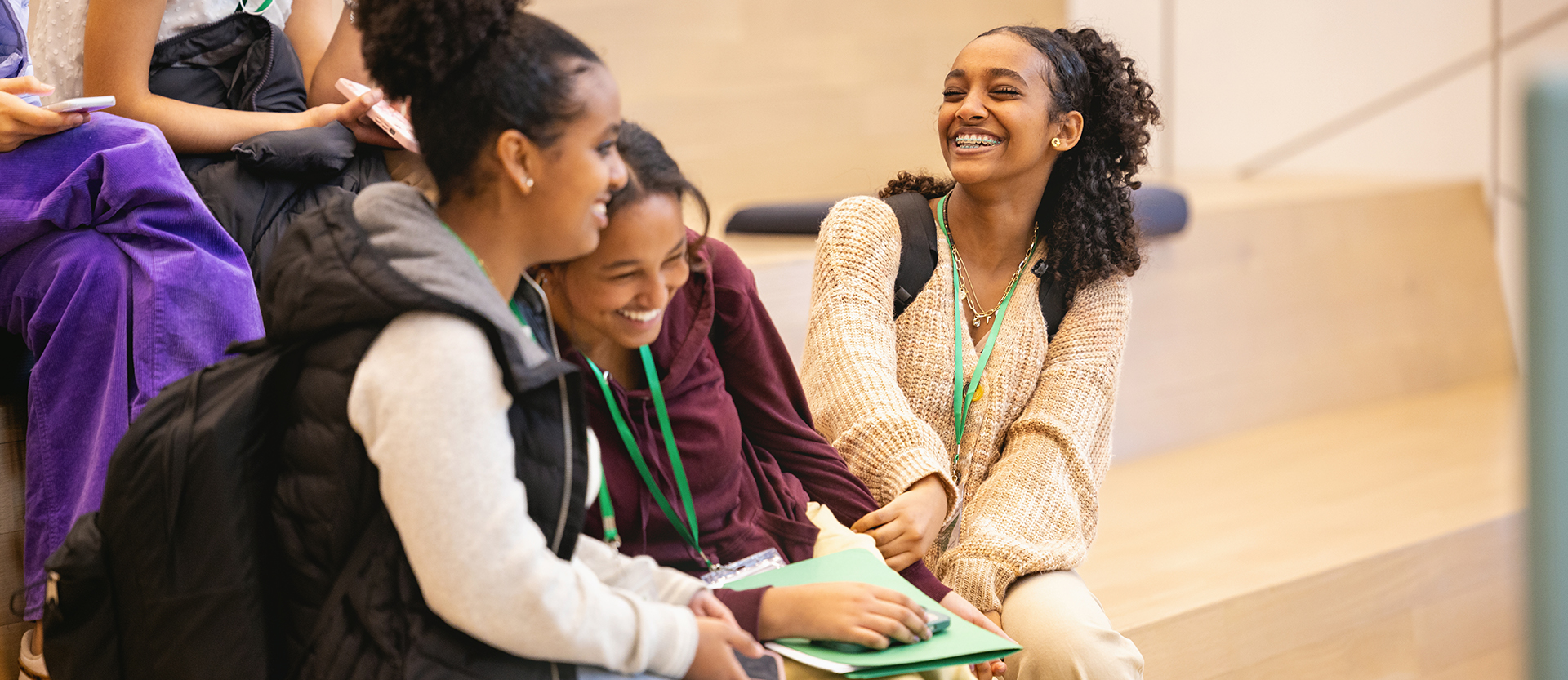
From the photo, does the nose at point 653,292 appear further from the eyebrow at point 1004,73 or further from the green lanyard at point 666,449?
the eyebrow at point 1004,73

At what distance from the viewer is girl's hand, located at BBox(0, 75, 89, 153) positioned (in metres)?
1.64

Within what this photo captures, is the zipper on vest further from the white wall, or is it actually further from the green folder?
the white wall

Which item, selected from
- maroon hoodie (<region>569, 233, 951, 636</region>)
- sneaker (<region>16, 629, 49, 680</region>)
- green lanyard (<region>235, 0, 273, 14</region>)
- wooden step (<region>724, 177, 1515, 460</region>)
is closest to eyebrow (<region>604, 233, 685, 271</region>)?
maroon hoodie (<region>569, 233, 951, 636</region>)

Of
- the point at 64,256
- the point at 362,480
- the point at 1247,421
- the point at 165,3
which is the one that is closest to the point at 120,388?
the point at 64,256

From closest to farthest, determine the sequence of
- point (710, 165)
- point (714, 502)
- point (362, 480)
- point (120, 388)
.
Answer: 1. point (362, 480)
2. point (714, 502)
3. point (120, 388)
4. point (710, 165)

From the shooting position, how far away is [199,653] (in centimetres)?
111

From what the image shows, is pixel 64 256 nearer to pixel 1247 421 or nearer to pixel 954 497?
pixel 954 497

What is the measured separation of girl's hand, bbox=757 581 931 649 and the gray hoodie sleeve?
23 centimetres

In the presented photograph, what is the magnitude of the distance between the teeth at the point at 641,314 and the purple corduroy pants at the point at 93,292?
26.4 inches

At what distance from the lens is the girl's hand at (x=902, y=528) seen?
5.25 ft

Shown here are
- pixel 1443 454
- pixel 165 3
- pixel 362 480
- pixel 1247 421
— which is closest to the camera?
pixel 362 480

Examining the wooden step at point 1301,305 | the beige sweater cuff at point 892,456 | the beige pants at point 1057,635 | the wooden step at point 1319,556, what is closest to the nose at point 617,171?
the beige pants at point 1057,635

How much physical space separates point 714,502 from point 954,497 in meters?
0.39

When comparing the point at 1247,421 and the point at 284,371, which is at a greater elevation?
the point at 284,371
